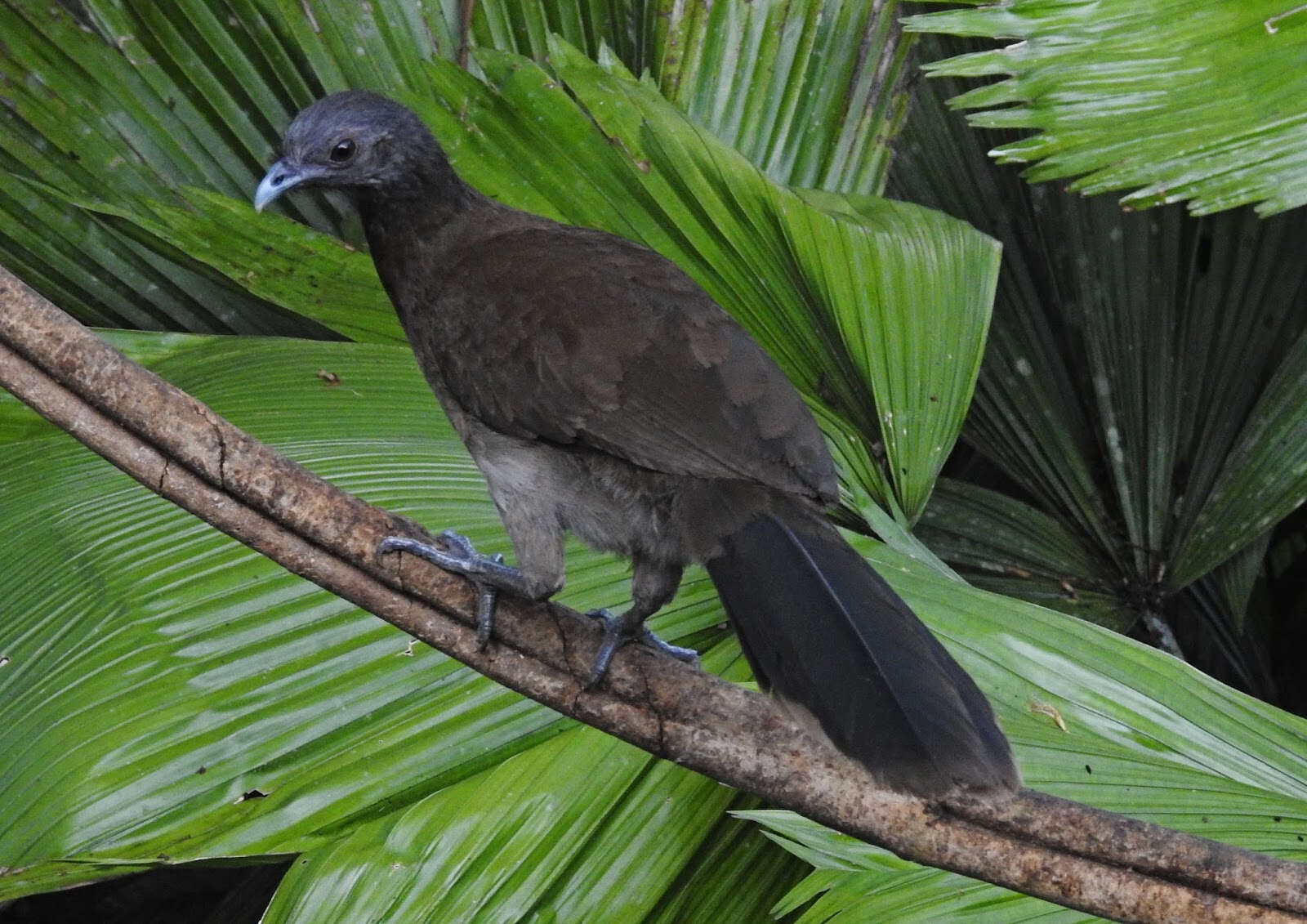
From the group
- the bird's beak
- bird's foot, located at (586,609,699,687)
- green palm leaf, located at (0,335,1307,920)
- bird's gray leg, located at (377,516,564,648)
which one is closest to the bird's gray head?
the bird's beak

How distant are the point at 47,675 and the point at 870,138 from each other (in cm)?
182

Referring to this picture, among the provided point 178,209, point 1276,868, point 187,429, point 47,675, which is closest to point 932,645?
point 1276,868

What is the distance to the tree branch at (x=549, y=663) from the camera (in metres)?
1.18

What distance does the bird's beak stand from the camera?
170cm

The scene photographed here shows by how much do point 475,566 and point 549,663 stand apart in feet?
0.48

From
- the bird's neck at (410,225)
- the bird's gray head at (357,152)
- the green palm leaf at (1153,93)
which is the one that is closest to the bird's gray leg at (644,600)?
the bird's neck at (410,225)

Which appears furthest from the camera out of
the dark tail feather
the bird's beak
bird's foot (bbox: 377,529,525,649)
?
the bird's beak

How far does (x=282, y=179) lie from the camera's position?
1717 millimetres

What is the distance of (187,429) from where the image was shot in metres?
1.33

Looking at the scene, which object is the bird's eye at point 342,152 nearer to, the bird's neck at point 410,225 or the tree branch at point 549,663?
the bird's neck at point 410,225

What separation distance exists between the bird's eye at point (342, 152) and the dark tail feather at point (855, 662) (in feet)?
2.59

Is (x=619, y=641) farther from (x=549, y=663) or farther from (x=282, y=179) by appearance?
(x=282, y=179)

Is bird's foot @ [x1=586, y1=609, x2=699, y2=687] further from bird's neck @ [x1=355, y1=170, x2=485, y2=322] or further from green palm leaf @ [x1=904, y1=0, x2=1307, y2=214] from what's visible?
green palm leaf @ [x1=904, y1=0, x2=1307, y2=214]

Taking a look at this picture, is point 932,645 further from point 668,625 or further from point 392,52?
point 392,52
